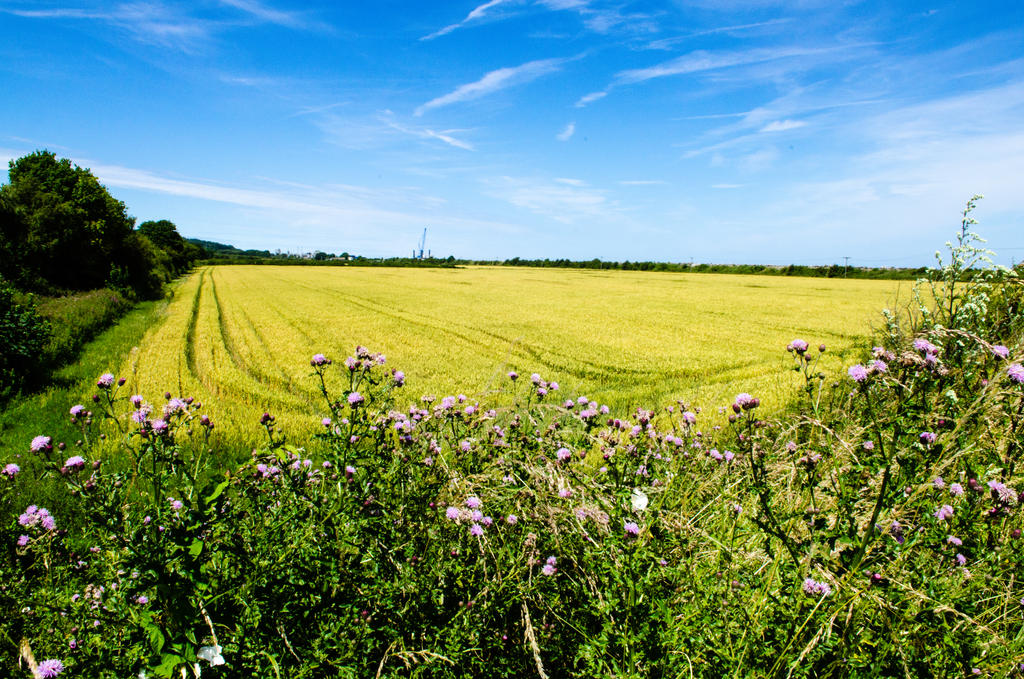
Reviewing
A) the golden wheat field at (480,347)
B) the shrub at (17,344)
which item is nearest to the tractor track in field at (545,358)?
the golden wheat field at (480,347)

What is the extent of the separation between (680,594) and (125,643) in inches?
87.7

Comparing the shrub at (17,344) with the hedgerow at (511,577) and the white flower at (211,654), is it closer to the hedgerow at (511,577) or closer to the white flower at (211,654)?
the hedgerow at (511,577)

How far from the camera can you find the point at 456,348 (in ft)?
47.8

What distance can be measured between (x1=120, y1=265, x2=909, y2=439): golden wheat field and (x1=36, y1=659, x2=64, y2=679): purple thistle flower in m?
2.39

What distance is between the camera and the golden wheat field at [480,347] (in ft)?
31.7

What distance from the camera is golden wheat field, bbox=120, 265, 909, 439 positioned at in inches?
380

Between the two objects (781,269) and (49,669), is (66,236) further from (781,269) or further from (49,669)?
(781,269)

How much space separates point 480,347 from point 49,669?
13459 mm

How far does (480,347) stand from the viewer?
15.1 metres

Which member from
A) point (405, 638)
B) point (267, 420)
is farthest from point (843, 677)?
point (267, 420)

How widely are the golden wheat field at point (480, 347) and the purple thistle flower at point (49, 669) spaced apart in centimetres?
239

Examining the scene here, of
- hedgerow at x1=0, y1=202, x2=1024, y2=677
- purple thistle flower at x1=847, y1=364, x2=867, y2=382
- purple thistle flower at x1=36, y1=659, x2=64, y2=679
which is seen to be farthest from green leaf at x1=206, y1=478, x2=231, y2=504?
purple thistle flower at x1=847, y1=364, x2=867, y2=382

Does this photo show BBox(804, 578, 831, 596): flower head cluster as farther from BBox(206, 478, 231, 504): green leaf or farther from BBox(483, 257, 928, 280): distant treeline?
BBox(483, 257, 928, 280): distant treeline

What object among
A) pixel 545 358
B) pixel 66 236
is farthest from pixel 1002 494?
pixel 66 236
